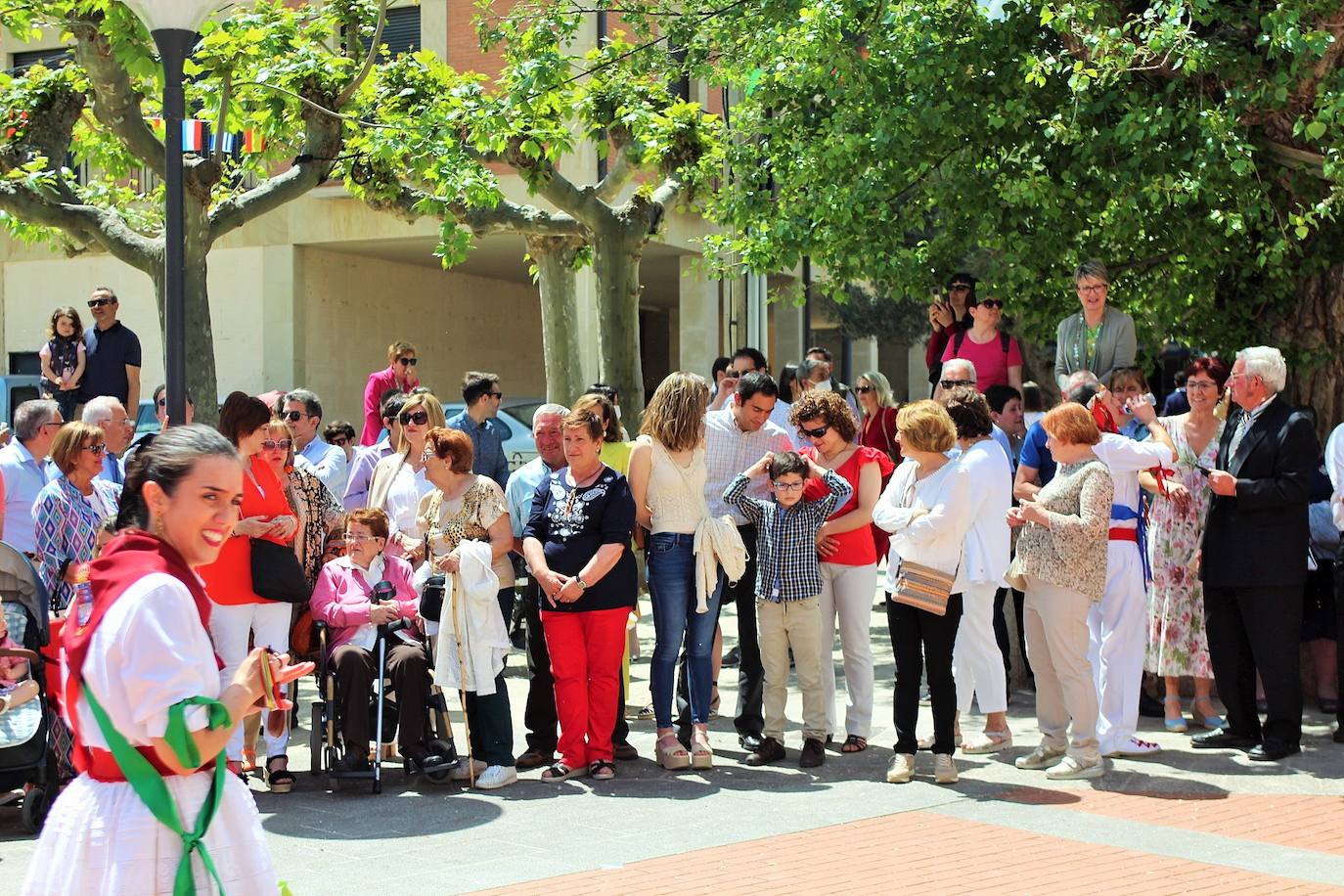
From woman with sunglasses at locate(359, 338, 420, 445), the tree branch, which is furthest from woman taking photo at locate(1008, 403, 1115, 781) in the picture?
the tree branch

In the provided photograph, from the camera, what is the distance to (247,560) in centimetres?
784

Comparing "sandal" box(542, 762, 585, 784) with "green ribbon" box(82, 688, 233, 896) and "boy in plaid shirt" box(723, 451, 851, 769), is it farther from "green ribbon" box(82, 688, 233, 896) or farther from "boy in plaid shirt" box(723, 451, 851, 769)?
"green ribbon" box(82, 688, 233, 896)

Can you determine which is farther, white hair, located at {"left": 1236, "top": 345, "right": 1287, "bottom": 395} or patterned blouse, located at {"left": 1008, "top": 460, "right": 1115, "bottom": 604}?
white hair, located at {"left": 1236, "top": 345, "right": 1287, "bottom": 395}

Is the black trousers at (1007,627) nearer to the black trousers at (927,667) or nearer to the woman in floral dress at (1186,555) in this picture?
the woman in floral dress at (1186,555)

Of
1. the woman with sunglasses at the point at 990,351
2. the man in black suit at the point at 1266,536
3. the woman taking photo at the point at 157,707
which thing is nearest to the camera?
the woman taking photo at the point at 157,707

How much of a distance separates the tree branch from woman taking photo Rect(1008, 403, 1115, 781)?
8.13m

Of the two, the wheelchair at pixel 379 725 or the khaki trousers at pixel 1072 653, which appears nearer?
the wheelchair at pixel 379 725

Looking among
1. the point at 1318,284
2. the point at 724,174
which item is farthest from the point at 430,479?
the point at 724,174

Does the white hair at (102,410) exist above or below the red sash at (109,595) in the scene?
above

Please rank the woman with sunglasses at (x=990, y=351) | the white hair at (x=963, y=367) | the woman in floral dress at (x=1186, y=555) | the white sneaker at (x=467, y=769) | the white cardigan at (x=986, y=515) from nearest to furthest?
the white sneaker at (x=467, y=769), the white cardigan at (x=986, y=515), the woman in floral dress at (x=1186, y=555), the white hair at (x=963, y=367), the woman with sunglasses at (x=990, y=351)

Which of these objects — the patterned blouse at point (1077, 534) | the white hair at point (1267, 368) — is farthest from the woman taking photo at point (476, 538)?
the white hair at point (1267, 368)

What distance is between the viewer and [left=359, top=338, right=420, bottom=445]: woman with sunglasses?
12725mm

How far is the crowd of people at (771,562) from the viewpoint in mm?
7895

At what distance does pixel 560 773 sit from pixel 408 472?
2.12 meters
